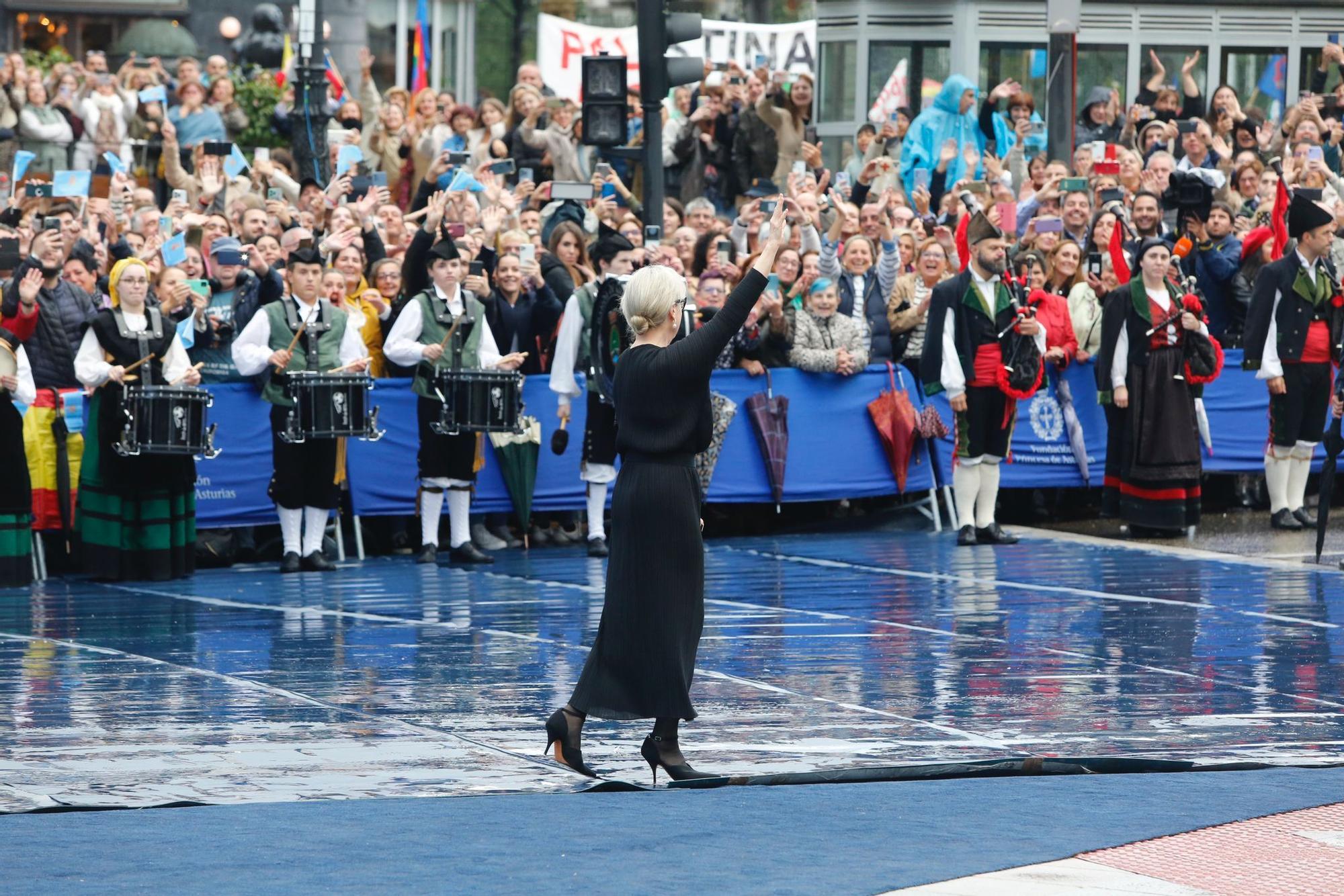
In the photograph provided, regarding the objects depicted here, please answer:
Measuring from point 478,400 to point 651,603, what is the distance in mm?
6906

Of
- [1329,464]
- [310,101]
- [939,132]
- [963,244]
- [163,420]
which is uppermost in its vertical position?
[310,101]

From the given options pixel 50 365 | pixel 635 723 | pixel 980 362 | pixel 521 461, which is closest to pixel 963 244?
pixel 980 362

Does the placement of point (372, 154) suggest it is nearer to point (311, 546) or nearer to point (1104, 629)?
point (311, 546)

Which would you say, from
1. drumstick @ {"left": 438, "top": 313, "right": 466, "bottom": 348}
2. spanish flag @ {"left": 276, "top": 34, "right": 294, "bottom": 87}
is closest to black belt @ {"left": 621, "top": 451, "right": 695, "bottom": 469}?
drumstick @ {"left": 438, "top": 313, "right": 466, "bottom": 348}

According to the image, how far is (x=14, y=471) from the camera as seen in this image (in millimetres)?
13773

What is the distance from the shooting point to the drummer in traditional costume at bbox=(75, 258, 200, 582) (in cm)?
1382

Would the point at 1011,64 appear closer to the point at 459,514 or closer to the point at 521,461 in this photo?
the point at 521,461

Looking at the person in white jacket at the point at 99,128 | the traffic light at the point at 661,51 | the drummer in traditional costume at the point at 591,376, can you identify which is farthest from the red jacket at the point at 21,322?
the person in white jacket at the point at 99,128

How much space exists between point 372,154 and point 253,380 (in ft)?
23.9

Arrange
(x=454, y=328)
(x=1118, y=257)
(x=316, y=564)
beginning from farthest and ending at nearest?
(x=1118, y=257), (x=454, y=328), (x=316, y=564)

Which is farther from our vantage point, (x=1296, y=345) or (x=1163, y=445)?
(x=1296, y=345)

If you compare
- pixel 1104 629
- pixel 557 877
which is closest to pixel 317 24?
pixel 1104 629

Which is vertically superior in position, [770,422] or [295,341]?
[295,341]

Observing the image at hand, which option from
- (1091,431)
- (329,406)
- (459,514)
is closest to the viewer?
(329,406)
